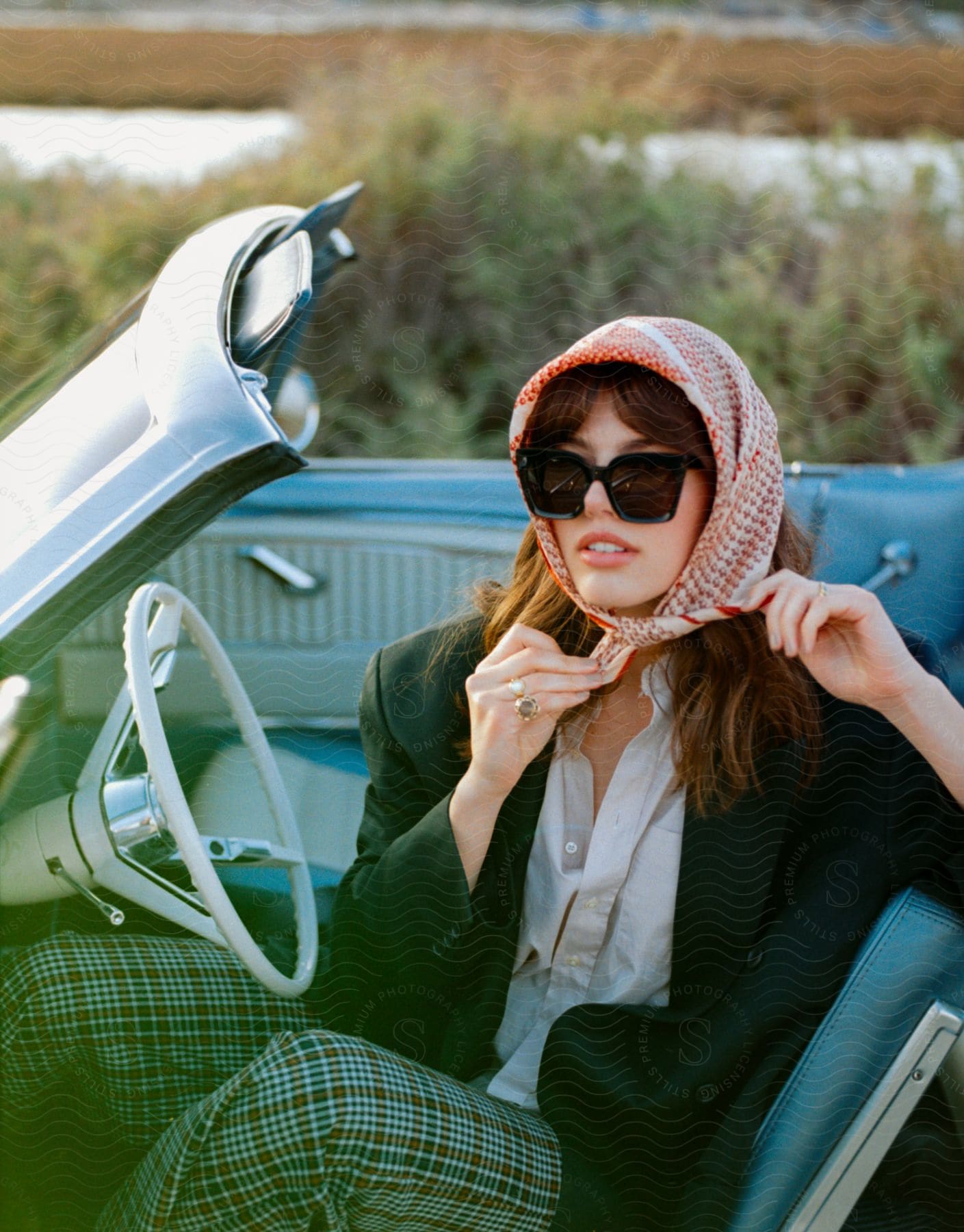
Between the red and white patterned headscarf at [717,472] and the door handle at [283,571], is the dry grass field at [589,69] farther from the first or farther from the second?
the red and white patterned headscarf at [717,472]

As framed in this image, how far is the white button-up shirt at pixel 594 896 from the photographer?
103cm

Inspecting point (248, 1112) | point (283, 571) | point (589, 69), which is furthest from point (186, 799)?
point (589, 69)

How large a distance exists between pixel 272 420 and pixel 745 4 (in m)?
3.66

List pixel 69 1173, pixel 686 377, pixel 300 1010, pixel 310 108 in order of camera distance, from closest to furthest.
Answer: pixel 686 377 → pixel 69 1173 → pixel 300 1010 → pixel 310 108

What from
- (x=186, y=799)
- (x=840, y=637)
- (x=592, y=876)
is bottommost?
(x=186, y=799)

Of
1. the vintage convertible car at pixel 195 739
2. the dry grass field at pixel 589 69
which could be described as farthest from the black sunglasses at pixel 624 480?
the dry grass field at pixel 589 69

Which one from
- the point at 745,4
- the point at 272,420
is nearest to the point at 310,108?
the point at 745,4

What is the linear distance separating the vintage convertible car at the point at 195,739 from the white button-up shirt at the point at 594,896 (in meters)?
0.16

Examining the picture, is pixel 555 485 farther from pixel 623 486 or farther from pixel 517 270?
pixel 517 270

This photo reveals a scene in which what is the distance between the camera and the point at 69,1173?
1.02 meters

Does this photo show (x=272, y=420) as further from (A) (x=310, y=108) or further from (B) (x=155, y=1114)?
(A) (x=310, y=108)

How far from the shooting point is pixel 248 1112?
0.92m

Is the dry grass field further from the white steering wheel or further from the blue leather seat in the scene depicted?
the blue leather seat

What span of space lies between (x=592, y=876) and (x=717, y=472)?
366 millimetres
